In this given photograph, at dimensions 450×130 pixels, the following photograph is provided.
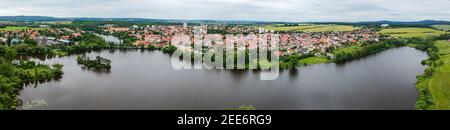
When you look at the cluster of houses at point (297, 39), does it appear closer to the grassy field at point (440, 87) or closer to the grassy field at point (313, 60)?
the grassy field at point (313, 60)

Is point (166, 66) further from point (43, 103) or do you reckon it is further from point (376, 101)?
point (376, 101)

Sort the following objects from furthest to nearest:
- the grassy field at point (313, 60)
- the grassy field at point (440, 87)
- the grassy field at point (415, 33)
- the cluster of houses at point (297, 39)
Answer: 1. the grassy field at point (415, 33)
2. the cluster of houses at point (297, 39)
3. the grassy field at point (313, 60)
4. the grassy field at point (440, 87)

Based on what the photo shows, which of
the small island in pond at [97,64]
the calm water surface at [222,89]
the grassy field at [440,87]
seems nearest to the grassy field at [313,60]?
the calm water surface at [222,89]

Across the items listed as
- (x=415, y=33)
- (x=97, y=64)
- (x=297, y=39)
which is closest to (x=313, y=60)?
(x=97, y=64)

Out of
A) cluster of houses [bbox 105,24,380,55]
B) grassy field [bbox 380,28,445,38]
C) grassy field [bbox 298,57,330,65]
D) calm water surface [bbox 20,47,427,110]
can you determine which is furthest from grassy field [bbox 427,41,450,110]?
grassy field [bbox 380,28,445,38]

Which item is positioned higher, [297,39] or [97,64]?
[297,39]

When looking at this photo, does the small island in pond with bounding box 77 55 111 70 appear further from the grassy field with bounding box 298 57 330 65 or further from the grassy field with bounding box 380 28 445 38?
the grassy field with bounding box 380 28 445 38

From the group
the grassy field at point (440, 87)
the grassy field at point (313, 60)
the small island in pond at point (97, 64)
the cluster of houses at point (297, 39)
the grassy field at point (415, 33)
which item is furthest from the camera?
the grassy field at point (415, 33)

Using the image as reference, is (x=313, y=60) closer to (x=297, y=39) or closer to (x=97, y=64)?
(x=97, y=64)

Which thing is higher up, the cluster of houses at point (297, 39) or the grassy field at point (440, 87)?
the cluster of houses at point (297, 39)
